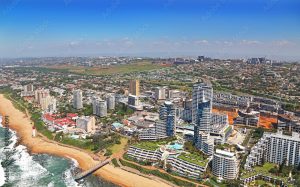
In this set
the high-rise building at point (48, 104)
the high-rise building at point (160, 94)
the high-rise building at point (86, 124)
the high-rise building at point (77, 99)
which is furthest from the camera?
the high-rise building at point (160, 94)

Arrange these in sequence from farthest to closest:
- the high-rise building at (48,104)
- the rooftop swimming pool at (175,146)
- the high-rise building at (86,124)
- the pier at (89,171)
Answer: the high-rise building at (48,104), the high-rise building at (86,124), the rooftop swimming pool at (175,146), the pier at (89,171)

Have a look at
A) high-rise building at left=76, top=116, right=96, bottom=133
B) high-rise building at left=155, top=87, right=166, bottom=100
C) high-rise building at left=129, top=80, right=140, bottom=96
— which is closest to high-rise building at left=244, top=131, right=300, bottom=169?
high-rise building at left=76, top=116, right=96, bottom=133

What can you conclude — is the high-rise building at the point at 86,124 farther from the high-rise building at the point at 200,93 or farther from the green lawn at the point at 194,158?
the green lawn at the point at 194,158

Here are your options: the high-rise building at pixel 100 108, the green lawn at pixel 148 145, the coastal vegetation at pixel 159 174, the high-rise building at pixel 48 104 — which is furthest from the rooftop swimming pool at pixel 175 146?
the high-rise building at pixel 48 104

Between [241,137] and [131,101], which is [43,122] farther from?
[241,137]

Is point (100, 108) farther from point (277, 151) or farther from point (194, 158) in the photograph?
point (277, 151)

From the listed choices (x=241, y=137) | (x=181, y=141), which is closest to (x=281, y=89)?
(x=241, y=137)

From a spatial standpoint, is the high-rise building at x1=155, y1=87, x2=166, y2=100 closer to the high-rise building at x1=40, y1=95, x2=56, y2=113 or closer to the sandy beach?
the high-rise building at x1=40, y1=95, x2=56, y2=113
